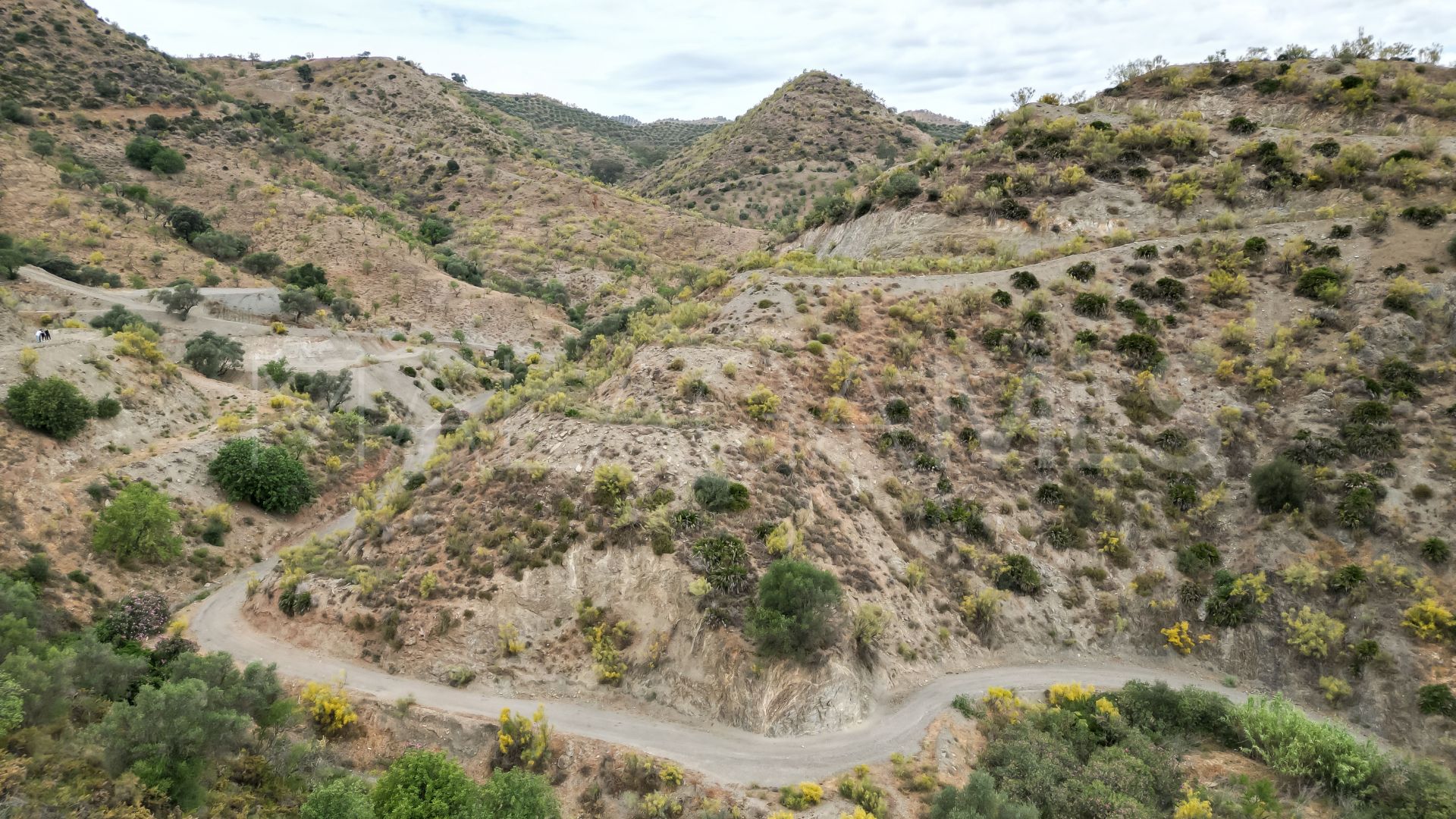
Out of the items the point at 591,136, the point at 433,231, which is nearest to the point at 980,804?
the point at 433,231

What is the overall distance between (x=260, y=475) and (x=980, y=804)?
130 ft

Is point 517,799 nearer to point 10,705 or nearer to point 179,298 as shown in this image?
point 10,705

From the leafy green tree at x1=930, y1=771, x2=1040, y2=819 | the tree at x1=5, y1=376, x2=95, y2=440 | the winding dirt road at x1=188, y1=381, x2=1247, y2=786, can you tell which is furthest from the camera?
the tree at x1=5, y1=376, x2=95, y2=440

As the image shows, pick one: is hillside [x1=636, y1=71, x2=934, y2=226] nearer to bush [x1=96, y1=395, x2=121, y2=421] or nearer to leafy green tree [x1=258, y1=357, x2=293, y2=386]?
leafy green tree [x1=258, y1=357, x2=293, y2=386]

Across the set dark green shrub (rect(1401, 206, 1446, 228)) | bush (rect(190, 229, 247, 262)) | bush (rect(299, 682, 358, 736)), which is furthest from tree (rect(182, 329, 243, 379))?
dark green shrub (rect(1401, 206, 1446, 228))

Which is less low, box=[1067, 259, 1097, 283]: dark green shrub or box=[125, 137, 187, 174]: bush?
box=[125, 137, 187, 174]: bush

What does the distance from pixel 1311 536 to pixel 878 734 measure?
21.2 metres

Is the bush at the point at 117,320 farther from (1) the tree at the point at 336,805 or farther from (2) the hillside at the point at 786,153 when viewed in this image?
(2) the hillside at the point at 786,153

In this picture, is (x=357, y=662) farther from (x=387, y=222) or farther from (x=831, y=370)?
(x=387, y=222)

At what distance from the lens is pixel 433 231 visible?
299 ft

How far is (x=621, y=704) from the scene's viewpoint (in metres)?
22.8

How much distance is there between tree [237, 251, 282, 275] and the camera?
67625 millimetres

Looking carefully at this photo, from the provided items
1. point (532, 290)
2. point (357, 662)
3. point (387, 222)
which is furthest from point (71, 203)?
point (357, 662)

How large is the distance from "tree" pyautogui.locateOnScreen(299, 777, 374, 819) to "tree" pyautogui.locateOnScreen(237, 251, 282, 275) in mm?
67402
